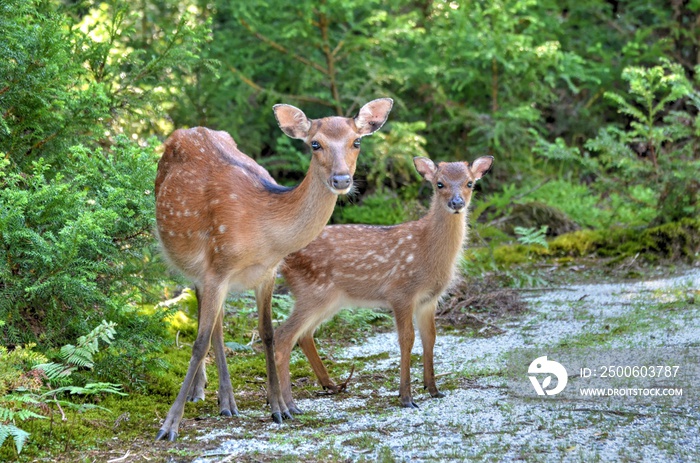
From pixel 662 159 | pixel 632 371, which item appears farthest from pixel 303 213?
pixel 662 159

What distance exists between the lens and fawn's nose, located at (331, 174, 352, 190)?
212 inches

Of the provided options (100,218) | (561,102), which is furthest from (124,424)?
(561,102)

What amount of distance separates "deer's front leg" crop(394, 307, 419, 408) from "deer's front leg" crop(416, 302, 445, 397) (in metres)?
0.15

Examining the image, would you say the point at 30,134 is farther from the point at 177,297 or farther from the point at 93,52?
the point at 177,297

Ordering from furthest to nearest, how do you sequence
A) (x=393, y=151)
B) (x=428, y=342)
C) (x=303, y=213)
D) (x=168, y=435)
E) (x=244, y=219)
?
(x=393, y=151) → (x=428, y=342) → (x=244, y=219) → (x=303, y=213) → (x=168, y=435)

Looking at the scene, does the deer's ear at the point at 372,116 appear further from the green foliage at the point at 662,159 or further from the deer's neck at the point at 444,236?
the green foliage at the point at 662,159

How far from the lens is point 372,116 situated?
6.05 meters

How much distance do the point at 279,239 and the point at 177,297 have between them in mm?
3250

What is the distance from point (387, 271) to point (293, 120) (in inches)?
59.8

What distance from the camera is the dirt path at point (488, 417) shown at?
15.7 ft

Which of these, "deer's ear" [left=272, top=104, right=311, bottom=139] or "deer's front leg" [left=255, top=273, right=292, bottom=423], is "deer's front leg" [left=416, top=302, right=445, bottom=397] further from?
"deer's ear" [left=272, top=104, right=311, bottom=139]

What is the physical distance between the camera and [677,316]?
741 centimetres

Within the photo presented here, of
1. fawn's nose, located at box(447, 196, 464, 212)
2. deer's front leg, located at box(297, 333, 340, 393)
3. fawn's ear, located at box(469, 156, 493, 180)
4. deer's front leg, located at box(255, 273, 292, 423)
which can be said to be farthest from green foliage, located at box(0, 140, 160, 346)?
fawn's ear, located at box(469, 156, 493, 180)
